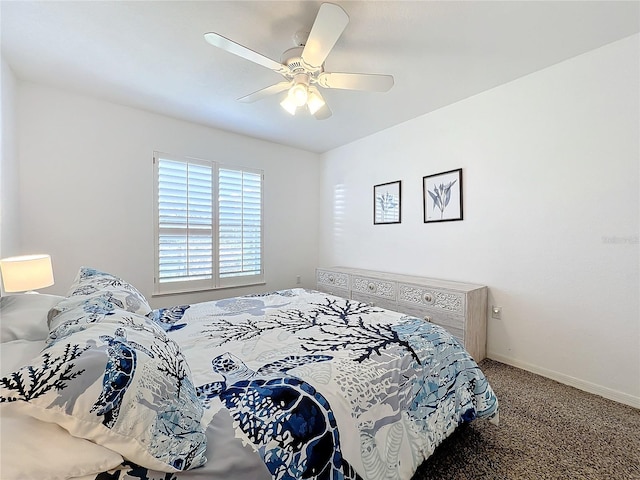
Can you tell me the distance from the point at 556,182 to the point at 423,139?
141 centimetres

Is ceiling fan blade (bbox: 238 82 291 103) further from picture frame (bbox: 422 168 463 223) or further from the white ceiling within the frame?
picture frame (bbox: 422 168 463 223)

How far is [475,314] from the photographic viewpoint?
258 cm

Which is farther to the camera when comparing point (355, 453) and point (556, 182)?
point (556, 182)

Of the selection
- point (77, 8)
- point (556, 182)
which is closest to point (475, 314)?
point (556, 182)

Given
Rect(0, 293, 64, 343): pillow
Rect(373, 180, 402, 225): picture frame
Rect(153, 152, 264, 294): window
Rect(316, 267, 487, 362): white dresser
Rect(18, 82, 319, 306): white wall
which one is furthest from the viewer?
Rect(373, 180, 402, 225): picture frame

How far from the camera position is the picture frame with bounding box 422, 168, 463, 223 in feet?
9.78

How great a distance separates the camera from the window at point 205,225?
11.0 ft

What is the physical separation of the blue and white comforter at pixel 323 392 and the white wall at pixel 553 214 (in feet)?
4.09

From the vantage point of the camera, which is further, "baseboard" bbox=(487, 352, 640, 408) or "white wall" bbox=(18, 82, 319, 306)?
"white wall" bbox=(18, 82, 319, 306)

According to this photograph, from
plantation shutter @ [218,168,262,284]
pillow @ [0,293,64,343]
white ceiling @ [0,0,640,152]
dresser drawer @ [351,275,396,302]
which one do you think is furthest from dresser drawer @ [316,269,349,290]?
pillow @ [0,293,64,343]

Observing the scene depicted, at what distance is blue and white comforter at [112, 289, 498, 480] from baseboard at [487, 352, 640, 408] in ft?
3.87

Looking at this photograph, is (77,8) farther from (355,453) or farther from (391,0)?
(355,453)

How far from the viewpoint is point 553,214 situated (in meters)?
2.36

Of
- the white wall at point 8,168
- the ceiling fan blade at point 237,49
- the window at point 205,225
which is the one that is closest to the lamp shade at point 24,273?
the white wall at point 8,168
